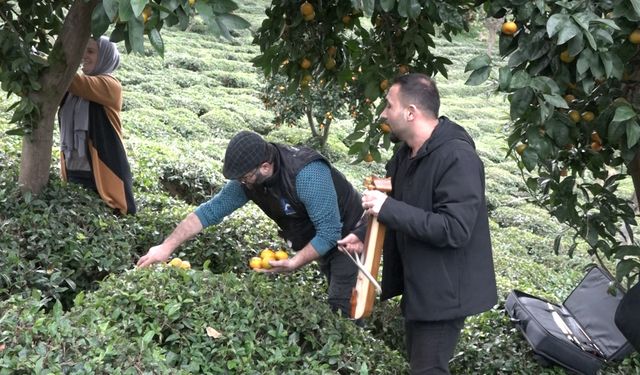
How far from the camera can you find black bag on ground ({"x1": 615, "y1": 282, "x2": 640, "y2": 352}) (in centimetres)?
299

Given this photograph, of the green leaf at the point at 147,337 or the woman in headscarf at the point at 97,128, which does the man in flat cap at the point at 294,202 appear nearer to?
the green leaf at the point at 147,337

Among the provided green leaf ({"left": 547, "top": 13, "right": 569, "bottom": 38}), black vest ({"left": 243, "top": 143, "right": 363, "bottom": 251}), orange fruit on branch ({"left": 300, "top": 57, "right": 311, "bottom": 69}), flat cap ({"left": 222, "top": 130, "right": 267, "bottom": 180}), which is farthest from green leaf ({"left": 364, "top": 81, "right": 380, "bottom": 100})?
green leaf ({"left": 547, "top": 13, "right": 569, "bottom": 38})

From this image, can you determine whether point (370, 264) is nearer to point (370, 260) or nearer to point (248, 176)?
point (370, 260)

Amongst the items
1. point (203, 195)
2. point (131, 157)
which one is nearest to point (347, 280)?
point (203, 195)

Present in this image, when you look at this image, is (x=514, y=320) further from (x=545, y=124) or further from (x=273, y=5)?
(x=273, y=5)

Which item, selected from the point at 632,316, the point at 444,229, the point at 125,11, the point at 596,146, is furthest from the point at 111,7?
the point at 596,146

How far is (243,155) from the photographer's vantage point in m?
3.20

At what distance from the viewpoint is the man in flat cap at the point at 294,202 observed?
325cm

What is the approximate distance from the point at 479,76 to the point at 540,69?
0.83 feet

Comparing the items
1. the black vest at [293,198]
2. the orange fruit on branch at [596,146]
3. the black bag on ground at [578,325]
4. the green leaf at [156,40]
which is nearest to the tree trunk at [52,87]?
the black vest at [293,198]

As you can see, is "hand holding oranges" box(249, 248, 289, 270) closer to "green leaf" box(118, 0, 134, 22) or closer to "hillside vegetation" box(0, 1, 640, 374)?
"hillside vegetation" box(0, 1, 640, 374)

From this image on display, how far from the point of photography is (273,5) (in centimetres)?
422

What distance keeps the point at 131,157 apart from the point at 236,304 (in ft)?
13.2

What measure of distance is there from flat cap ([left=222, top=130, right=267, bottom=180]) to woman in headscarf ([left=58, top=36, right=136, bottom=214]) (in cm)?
149
